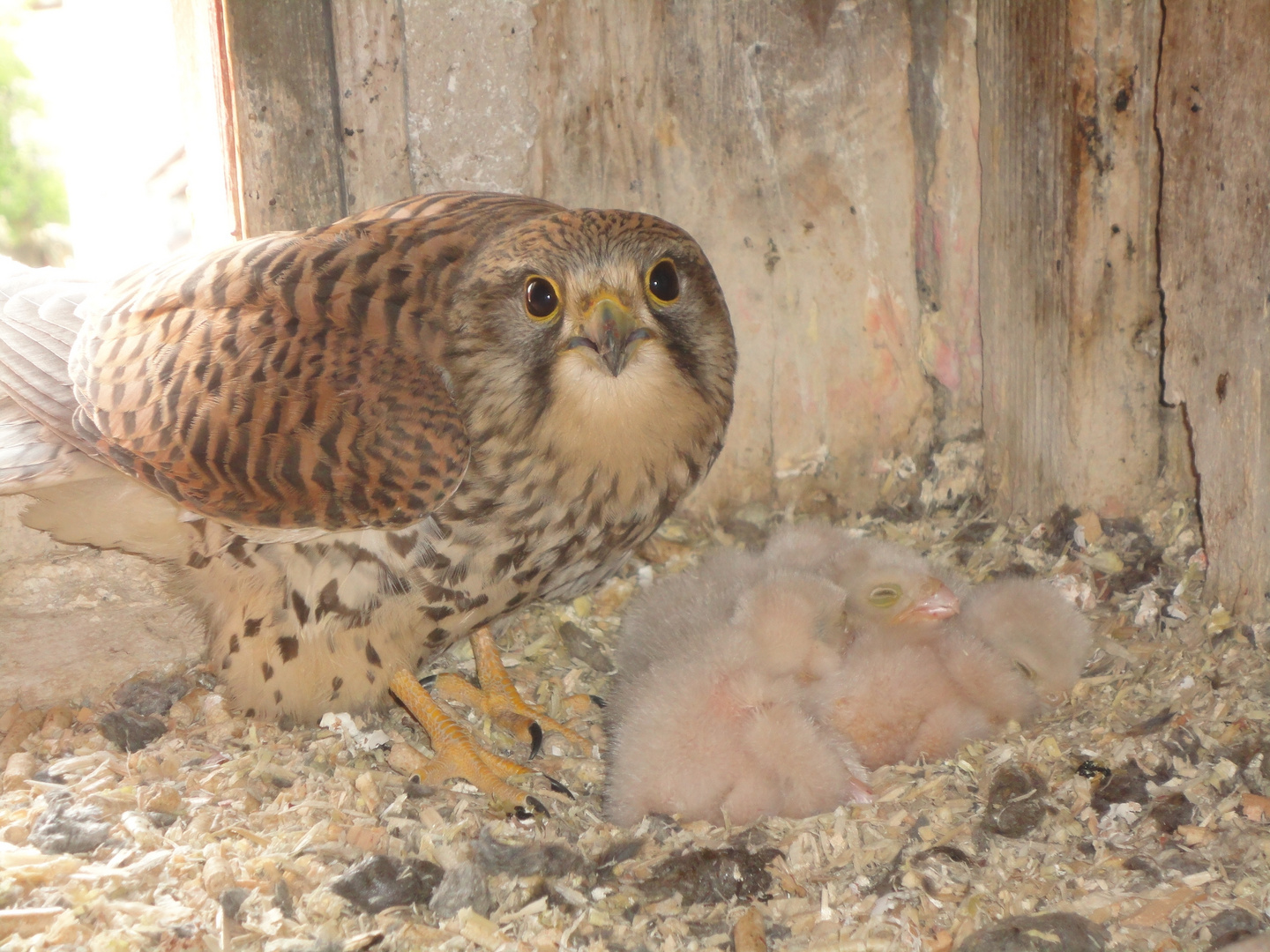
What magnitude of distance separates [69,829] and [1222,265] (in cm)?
239

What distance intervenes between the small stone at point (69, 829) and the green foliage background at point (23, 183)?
16.6 ft

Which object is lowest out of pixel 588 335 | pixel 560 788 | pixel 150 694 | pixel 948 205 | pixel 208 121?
pixel 560 788

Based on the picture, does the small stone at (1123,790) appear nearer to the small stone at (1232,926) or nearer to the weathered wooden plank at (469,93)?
the small stone at (1232,926)

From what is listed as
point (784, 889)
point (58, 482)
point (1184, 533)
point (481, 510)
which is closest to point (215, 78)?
point (58, 482)

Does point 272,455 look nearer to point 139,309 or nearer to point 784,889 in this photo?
point 139,309

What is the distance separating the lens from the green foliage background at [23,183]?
259 inches

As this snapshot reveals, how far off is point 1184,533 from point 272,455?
1991 millimetres

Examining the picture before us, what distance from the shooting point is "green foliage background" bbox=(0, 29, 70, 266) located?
6570mm

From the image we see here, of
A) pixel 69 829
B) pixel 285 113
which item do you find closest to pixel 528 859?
pixel 69 829

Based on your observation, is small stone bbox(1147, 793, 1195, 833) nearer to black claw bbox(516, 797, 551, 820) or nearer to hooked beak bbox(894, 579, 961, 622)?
hooked beak bbox(894, 579, 961, 622)

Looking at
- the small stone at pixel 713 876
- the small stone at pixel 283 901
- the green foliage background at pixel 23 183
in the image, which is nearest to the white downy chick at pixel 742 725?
the small stone at pixel 713 876

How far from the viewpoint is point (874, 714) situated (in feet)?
7.95

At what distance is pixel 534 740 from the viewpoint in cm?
266

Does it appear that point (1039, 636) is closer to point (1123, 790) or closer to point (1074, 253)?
point (1123, 790)
